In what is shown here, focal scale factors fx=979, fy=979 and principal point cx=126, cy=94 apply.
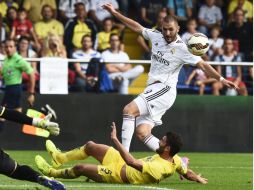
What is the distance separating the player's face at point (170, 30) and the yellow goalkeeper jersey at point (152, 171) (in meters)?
2.47

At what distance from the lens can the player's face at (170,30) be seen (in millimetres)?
14540

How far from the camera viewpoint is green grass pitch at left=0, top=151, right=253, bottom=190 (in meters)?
12.5

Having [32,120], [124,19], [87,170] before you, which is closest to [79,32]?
[124,19]

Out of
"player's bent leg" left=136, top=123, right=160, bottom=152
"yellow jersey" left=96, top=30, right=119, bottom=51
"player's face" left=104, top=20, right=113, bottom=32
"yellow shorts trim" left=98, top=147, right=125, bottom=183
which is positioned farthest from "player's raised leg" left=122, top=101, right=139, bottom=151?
"player's face" left=104, top=20, right=113, bottom=32

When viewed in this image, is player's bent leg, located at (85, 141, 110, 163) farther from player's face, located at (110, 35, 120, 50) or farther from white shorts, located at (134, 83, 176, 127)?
player's face, located at (110, 35, 120, 50)

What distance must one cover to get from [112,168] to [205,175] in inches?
108

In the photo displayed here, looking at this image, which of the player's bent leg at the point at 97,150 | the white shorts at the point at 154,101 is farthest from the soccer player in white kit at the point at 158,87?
the player's bent leg at the point at 97,150

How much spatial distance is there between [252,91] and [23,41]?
5.27m

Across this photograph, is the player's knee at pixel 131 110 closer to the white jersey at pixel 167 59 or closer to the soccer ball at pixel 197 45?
the white jersey at pixel 167 59

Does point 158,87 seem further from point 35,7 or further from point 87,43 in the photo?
point 35,7

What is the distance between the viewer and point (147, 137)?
14.8 meters

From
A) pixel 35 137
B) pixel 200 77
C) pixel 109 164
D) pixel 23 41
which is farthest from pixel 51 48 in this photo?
pixel 109 164

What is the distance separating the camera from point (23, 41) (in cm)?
2123

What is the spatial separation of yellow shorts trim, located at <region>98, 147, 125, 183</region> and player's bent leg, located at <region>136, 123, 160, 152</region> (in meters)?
1.81
